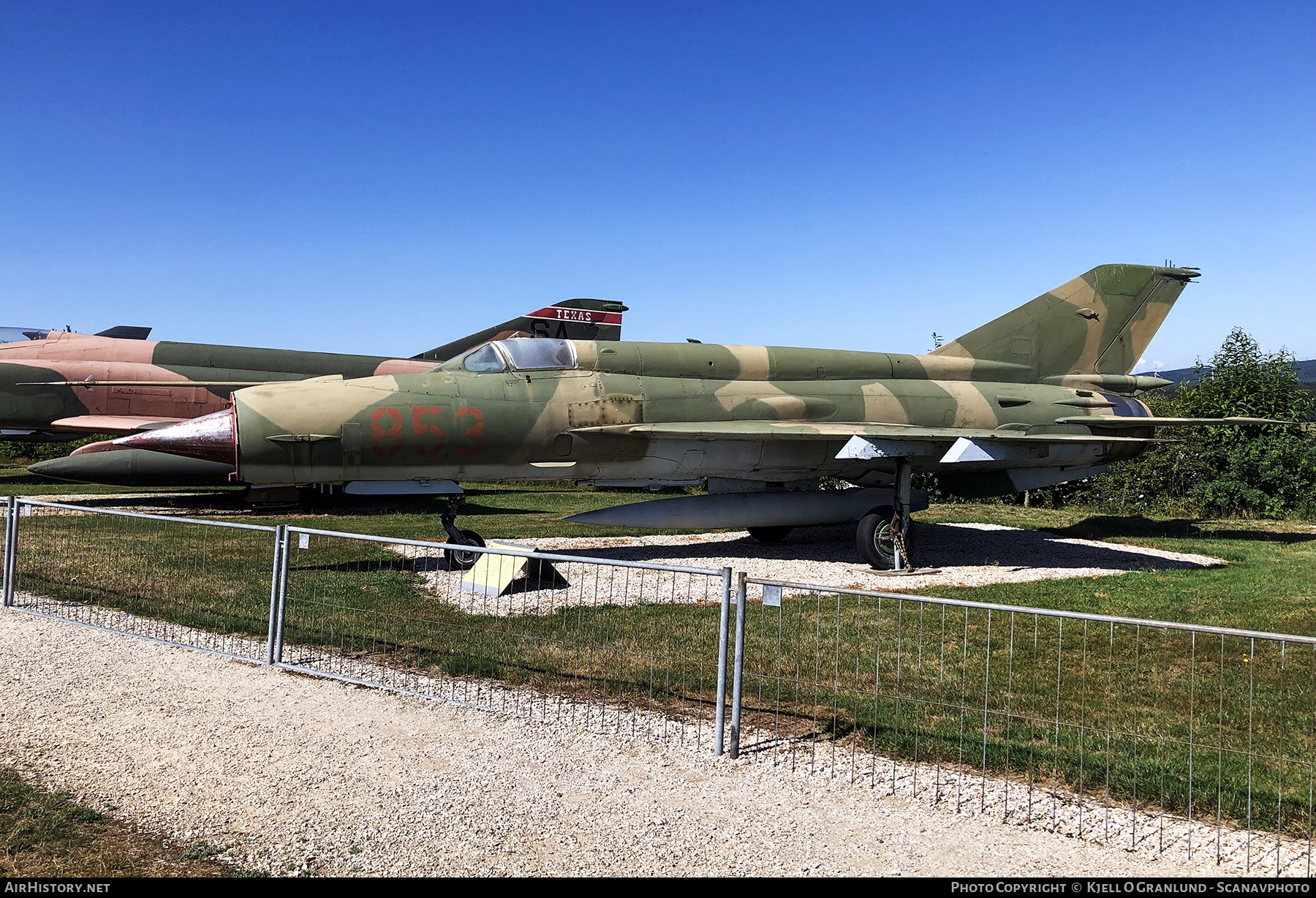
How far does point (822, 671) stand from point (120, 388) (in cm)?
1960

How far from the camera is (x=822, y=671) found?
24.6 feet

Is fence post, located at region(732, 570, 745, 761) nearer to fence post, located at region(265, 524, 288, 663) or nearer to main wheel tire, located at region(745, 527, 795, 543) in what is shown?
fence post, located at region(265, 524, 288, 663)

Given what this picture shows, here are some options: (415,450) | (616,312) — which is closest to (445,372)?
(415,450)

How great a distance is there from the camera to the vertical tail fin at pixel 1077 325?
16250 millimetres

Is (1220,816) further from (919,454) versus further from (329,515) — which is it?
(329,515)

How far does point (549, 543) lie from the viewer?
15.1 metres

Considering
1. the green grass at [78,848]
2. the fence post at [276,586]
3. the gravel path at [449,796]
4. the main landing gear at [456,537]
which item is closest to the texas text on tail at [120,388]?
the main landing gear at [456,537]

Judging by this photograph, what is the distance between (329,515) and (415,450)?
30.2 ft

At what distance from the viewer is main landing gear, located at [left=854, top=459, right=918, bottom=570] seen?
13.3 meters

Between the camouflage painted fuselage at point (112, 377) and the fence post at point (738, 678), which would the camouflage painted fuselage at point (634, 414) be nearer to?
the fence post at point (738, 678)

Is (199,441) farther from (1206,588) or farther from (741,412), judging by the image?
(1206,588)

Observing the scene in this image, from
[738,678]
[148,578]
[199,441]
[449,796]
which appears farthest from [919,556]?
[449,796]

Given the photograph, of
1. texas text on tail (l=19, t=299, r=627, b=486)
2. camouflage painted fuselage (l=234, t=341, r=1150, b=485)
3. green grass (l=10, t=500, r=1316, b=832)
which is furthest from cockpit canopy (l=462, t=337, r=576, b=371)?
texas text on tail (l=19, t=299, r=627, b=486)

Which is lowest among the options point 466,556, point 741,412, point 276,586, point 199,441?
point 466,556
